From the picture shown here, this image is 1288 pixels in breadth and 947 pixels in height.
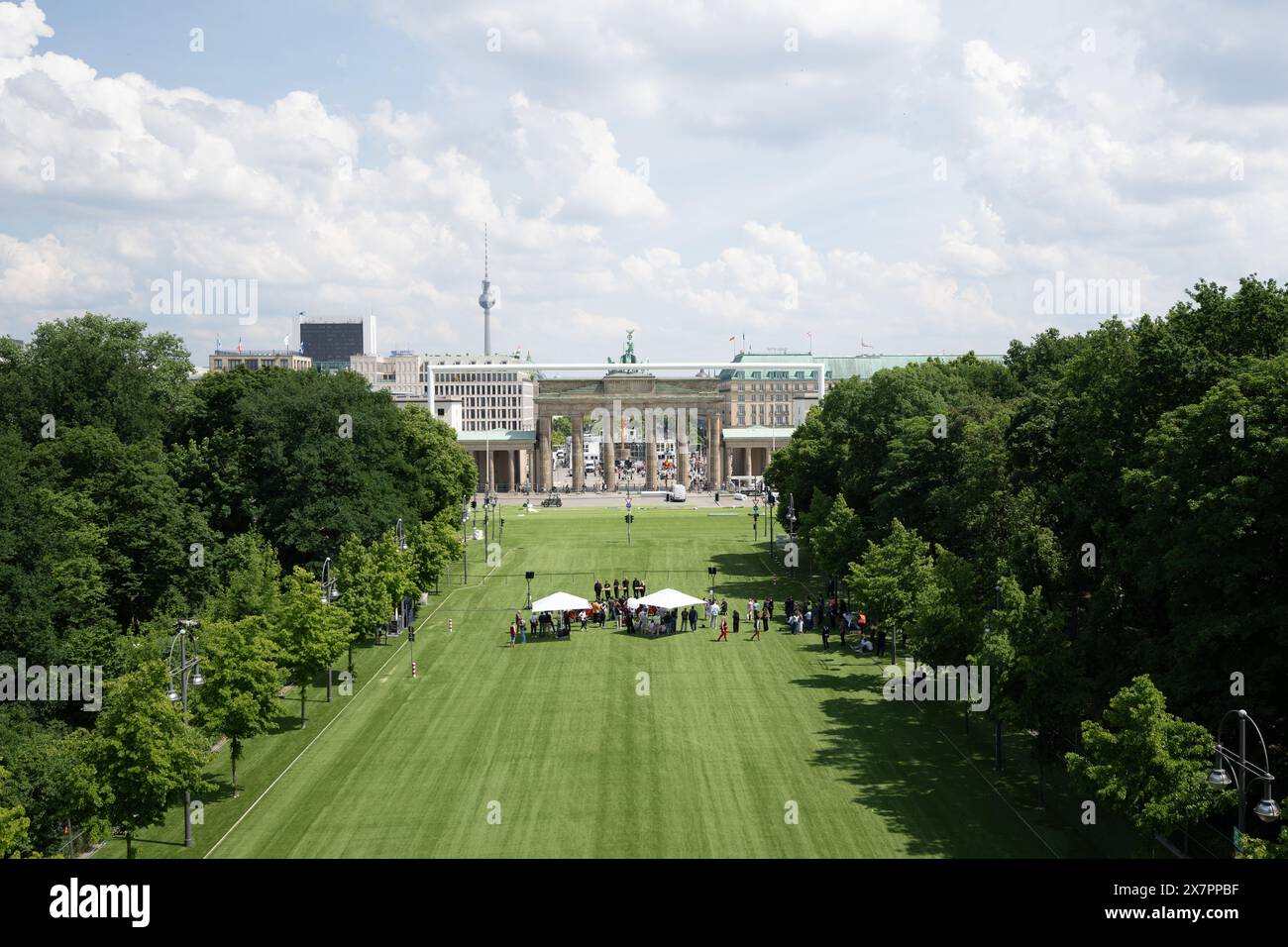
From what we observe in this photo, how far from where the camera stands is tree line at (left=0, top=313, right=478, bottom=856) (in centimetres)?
2775

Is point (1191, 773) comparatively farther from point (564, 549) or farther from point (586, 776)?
point (564, 549)

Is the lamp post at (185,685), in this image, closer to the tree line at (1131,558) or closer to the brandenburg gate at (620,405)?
the tree line at (1131,558)

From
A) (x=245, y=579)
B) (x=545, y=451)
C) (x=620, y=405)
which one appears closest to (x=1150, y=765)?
(x=245, y=579)

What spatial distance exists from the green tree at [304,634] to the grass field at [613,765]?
210 cm

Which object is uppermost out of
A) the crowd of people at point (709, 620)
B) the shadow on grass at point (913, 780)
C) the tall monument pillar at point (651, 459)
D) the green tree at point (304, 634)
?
the tall monument pillar at point (651, 459)

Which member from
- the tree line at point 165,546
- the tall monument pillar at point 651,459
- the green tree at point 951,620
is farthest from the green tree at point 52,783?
the tall monument pillar at point 651,459

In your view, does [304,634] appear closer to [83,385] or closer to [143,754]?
[143,754]

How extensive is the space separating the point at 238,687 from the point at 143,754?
5.91 metres

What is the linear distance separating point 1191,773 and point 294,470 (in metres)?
46.3

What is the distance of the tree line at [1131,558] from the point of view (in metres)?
24.7

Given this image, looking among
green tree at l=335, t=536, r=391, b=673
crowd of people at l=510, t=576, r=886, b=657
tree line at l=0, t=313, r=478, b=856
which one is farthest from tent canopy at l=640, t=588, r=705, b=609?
green tree at l=335, t=536, r=391, b=673

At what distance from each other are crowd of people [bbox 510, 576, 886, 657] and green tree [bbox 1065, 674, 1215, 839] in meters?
25.8
